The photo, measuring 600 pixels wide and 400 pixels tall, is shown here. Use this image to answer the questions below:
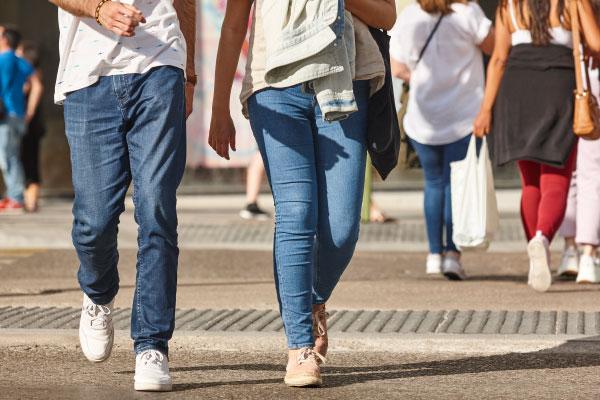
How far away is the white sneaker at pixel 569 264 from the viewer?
9.05 metres

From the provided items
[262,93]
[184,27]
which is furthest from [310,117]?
[184,27]

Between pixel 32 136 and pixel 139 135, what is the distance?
1009 centimetres

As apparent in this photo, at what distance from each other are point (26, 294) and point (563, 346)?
11.1ft

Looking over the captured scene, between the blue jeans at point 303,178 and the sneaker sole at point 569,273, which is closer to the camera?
the blue jeans at point 303,178

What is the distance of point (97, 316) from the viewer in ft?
18.6

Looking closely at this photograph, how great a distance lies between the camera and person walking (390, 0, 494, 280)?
30.1 feet

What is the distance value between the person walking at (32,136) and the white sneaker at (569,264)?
6.73 meters

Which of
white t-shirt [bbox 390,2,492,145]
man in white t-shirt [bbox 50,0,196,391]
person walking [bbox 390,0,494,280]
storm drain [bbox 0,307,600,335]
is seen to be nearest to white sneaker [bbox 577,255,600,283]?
person walking [bbox 390,0,494,280]

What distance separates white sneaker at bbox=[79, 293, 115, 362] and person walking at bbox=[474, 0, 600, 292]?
125 inches

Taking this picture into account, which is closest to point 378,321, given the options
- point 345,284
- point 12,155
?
point 345,284

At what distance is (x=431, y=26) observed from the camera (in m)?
9.20

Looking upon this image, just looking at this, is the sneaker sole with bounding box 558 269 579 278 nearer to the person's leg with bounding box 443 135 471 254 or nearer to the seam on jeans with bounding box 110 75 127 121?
the person's leg with bounding box 443 135 471 254

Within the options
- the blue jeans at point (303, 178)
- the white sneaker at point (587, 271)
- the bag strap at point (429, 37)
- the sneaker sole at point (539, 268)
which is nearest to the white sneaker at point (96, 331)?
the blue jeans at point (303, 178)

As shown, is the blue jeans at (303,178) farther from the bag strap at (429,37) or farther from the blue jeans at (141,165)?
the bag strap at (429,37)
